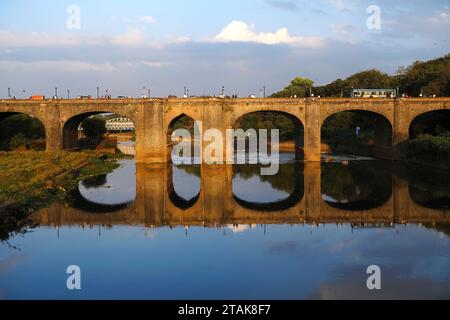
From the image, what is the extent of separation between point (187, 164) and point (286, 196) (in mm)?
22594

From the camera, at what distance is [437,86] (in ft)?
198

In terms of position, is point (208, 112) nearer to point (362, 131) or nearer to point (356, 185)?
point (356, 185)

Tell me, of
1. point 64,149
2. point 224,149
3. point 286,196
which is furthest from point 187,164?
point 286,196

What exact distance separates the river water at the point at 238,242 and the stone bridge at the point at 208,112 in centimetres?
1212

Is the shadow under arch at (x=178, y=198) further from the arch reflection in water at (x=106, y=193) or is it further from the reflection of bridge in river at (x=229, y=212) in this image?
the arch reflection in water at (x=106, y=193)

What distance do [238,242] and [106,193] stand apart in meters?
14.9

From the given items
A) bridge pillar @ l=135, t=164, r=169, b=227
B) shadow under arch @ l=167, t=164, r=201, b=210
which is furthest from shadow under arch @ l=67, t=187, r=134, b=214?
shadow under arch @ l=167, t=164, r=201, b=210

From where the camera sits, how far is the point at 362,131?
6669cm

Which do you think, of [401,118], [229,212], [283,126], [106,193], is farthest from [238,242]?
[283,126]

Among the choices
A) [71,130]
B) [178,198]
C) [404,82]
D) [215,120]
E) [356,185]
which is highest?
[404,82]

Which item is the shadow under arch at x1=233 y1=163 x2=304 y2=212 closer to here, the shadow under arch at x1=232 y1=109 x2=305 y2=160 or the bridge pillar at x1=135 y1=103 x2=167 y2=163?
the bridge pillar at x1=135 y1=103 x2=167 y2=163

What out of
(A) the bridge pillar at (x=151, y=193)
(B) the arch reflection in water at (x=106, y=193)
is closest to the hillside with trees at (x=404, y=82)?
(A) the bridge pillar at (x=151, y=193)

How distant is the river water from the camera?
47.8 feet

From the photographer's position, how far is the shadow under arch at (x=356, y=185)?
29.0 m
